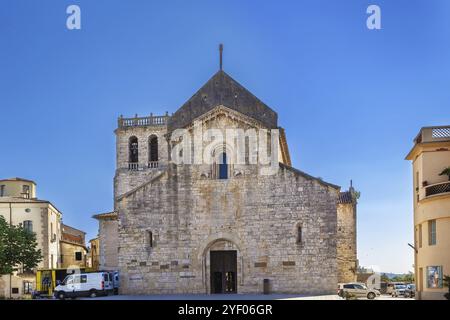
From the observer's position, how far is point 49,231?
2557 inches

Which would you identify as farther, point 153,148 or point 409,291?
point 153,148

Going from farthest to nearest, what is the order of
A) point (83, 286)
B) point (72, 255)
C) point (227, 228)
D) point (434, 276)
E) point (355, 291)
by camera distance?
point (72, 255) < point (83, 286) < point (227, 228) < point (355, 291) < point (434, 276)

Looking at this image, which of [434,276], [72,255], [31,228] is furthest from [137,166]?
[434,276]

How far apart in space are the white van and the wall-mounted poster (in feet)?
68.3

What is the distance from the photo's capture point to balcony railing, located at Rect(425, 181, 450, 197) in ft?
117

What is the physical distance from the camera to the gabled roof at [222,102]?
45.7 m

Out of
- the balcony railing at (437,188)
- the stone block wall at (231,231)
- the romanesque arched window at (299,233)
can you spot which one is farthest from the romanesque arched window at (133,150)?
the balcony railing at (437,188)

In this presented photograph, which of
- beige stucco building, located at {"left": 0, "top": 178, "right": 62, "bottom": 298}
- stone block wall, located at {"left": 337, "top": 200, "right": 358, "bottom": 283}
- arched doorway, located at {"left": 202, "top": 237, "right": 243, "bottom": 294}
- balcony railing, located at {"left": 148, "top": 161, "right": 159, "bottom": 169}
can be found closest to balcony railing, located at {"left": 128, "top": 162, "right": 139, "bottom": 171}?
balcony railing, located at {"left": 148, "top": 161, "right": 159, "bottom": 169}

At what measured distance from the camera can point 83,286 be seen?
143 feet

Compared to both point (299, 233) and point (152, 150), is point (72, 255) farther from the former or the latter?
point (299, 233)

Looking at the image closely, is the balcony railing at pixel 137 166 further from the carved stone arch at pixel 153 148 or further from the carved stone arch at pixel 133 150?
the carved stone arch at pixel 133 150

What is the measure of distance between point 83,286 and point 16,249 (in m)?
15.2

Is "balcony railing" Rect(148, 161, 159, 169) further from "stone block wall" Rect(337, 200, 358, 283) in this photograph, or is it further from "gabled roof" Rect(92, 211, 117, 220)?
"stone block wall" Rect(337, 200, 358, 283)

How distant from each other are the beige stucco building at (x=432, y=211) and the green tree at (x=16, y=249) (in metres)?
33.3
